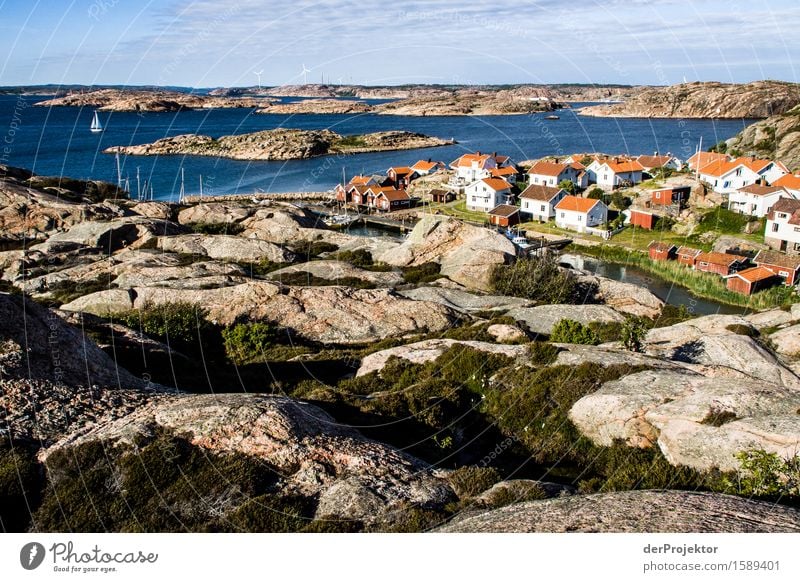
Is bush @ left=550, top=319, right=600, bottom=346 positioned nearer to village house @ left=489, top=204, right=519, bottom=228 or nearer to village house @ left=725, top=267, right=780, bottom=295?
village house @ left=725, top=267, right=780, bottom=295

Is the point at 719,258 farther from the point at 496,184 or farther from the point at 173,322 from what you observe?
the point at 173,322

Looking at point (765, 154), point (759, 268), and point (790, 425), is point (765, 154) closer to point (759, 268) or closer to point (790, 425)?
point (759, 268)

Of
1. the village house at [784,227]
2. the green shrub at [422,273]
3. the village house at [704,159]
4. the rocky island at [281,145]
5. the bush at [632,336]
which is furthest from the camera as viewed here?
the rocky island at [281,145]

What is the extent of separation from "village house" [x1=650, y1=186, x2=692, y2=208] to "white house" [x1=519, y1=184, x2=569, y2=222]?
1060cm

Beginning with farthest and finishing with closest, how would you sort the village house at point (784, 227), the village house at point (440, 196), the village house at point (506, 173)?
the village house at point (506, 173) → the village house at point (440, 196) → the village house at point (784, 227)

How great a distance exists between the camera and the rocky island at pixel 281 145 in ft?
493

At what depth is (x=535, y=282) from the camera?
123ft

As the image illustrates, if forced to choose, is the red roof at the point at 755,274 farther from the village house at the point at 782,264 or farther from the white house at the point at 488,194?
the white house at the point at 488,194

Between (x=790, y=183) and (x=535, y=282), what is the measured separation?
54954 mm

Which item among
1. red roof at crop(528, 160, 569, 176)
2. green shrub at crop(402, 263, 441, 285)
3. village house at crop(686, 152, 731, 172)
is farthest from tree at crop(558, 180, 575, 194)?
green shrub at crop(402, 263, 441, 285)

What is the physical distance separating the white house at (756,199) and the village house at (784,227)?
20.1 feet

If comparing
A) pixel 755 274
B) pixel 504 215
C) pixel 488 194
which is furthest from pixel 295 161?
pixel 755 274

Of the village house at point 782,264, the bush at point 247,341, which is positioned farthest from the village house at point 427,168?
the bush at point 247,341

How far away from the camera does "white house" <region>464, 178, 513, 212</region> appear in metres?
84.3
